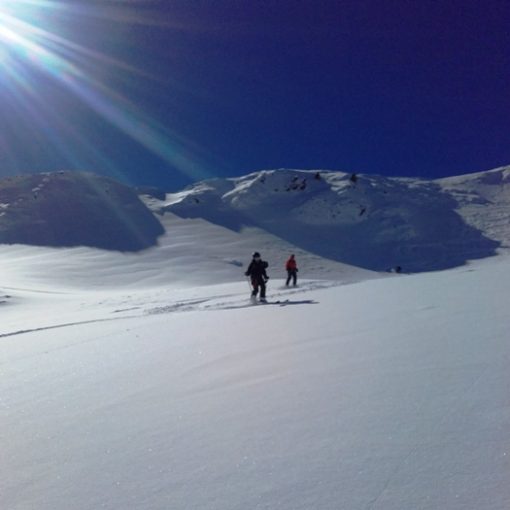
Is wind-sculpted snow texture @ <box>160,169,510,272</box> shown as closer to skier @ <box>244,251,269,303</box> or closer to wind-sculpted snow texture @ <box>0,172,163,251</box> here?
wind-sculpted snow texture @ <box>0,172,163,251</box>

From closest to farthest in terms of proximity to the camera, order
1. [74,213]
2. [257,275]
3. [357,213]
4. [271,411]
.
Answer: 1. [271,411]
2. [257,275]
3. [74,213]
4. [357,213]

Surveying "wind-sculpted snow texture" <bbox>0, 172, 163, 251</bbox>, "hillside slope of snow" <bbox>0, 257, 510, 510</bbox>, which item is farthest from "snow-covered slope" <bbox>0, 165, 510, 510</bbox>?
"wind-sculpted snow texture" <bbox>0, 172, 163, 251</bbox>

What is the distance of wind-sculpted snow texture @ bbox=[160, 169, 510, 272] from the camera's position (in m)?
54.6

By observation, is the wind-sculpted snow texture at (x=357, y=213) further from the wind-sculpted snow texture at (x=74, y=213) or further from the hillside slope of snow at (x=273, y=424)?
the hillside slope of snow at (x=273, y=424)

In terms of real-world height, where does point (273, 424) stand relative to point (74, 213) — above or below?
below

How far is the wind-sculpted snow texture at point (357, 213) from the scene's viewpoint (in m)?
54.6

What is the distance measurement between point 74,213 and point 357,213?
40.3m

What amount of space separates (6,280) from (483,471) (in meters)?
33.0

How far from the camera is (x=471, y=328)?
4777 millimetres

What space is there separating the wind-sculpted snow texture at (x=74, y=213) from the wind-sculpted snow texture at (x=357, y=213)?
7.58m

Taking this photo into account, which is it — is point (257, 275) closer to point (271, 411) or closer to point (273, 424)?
point (271, 411)

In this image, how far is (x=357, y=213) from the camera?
228 ft

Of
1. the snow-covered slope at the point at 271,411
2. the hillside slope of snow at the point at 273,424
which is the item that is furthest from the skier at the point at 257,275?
the hillside slope of snow at the point at 273,424

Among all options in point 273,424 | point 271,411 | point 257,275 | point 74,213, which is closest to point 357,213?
point 74,213
